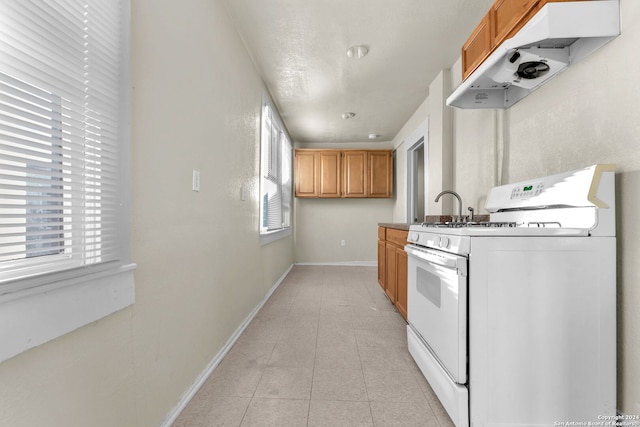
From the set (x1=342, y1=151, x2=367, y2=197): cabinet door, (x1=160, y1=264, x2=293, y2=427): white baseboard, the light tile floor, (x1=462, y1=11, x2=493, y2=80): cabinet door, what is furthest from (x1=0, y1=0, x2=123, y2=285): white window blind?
(x1=342, y1=151, x2=367, y2=197): cabinet door

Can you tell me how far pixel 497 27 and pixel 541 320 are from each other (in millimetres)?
1576

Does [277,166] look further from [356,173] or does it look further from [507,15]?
[507,15]

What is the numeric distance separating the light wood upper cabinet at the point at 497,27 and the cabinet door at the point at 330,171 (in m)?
3.61

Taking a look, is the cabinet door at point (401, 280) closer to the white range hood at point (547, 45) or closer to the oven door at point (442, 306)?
the oven door at point (442, 306)

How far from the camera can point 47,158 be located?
0.82m

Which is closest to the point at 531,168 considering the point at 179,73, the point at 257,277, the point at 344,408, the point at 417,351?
the point at 417,351

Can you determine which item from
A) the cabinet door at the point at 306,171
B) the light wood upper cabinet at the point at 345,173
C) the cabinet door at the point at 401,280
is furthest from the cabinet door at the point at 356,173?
the cabinet door at the point at 401,280

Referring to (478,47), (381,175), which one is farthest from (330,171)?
(478,47)

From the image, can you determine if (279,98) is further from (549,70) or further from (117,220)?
(117,220)

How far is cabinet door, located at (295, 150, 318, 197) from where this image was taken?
18.6ft

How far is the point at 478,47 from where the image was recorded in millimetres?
1938

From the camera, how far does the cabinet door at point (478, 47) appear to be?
1.80 m

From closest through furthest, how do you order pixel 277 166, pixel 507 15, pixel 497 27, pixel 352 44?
pixel 507 15 → pixel 497 27 → pixel 352 44 → pixel 277 166

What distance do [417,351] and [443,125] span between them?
7.28 feet
